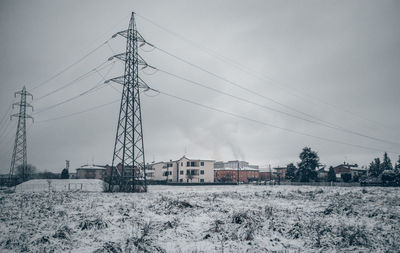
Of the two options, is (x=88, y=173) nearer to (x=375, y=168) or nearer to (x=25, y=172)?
(x=25, y=172)

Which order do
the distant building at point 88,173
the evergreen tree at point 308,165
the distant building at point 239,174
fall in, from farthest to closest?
the distant building at point 239,174, the distant building at point 88,173, the evergreen tree at point 308,165

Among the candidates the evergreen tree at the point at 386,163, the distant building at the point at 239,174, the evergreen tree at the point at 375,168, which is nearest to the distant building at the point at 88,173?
the distant building at the point at 239,174

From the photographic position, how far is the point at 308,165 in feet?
227

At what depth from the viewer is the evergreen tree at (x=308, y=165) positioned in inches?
2700

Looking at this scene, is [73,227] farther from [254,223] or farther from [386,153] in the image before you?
[386,153]

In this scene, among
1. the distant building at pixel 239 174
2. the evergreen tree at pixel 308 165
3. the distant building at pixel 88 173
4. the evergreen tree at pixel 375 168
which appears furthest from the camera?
the distant building at pixel 239 174

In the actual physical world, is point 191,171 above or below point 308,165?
below

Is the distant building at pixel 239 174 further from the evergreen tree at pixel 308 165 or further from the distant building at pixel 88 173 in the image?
the distant building at pixel 88 173

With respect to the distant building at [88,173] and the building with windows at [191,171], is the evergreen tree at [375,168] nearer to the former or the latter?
the building with windows at [191,171]

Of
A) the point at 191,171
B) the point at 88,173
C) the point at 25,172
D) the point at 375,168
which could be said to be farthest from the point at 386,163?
the point at 25,172

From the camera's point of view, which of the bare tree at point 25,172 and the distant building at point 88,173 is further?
the distant building at point 88,173

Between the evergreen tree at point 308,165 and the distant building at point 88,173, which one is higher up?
the evergreen tree at point 308,165

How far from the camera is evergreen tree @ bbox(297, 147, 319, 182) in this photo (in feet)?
225

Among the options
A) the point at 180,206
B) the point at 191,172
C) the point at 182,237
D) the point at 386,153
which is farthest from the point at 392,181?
the point at 182,237
